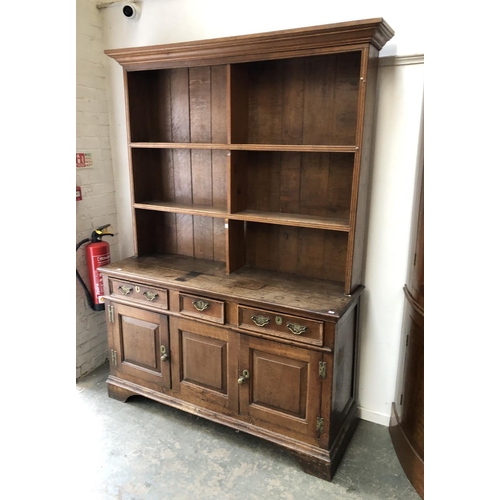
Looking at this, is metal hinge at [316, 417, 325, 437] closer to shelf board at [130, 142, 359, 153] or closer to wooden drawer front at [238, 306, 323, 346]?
wooden drawer front at [238, 306, 323, 346]

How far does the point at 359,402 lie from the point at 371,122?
1.67 meters

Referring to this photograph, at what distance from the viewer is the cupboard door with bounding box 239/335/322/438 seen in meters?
2.00

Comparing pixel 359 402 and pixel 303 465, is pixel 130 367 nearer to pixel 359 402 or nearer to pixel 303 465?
pixel 303 465

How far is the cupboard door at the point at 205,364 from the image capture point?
87.2 inches

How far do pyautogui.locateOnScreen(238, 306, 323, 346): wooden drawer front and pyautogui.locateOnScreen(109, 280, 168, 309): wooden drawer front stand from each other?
1.74 ft

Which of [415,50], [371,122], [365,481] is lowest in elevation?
[365,481]

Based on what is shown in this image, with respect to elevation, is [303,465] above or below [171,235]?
below

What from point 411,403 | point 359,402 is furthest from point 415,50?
point 359,402

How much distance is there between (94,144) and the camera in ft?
9.18

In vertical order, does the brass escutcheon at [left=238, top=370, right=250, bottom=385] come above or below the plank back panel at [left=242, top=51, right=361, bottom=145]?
below

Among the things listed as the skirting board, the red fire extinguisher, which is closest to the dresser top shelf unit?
the red fire extinguisher

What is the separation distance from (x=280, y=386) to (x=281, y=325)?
0.34 metres

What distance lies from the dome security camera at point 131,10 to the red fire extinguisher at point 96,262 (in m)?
1.38

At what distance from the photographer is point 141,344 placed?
2504mm
